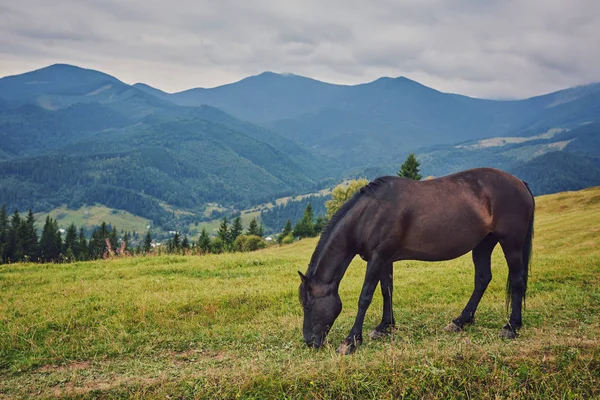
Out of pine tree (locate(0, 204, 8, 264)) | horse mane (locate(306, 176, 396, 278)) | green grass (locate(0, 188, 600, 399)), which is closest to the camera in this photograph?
green grass (locate(0, 188, 600, 399))

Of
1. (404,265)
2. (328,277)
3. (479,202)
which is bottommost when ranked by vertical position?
(404,265)

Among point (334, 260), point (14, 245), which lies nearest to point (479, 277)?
point (334, 260)

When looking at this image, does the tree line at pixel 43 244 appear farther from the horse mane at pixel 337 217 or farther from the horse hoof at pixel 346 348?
the horse hoof at pixel 346 348

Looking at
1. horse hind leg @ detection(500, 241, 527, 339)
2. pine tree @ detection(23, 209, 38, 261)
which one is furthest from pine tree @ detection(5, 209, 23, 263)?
horse hind leg @ detection(500, 241, 527, 339)

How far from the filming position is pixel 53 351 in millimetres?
8297

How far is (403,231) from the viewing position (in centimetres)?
823

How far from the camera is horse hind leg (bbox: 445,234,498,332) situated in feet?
30.4

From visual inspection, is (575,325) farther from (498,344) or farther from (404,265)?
(404,265)

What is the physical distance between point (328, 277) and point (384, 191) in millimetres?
1969

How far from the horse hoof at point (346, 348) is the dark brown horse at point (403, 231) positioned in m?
0.02

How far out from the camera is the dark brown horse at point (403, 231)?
8.17 meters

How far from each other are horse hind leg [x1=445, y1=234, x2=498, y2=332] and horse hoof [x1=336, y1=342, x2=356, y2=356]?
2.55m

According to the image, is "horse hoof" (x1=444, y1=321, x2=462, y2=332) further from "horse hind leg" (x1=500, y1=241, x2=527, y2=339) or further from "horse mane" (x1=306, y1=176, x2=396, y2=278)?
"horse mane" (x1=306, y1=176, x2=396, y2=278)

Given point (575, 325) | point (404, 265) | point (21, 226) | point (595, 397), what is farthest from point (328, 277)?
point (21, 226)
